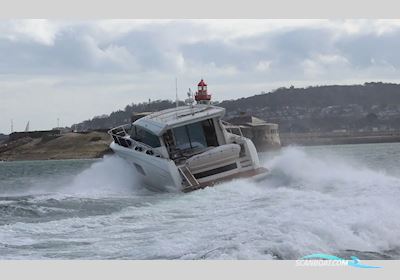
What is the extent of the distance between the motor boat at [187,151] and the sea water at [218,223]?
60 centimetres

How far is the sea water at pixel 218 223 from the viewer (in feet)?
29.1

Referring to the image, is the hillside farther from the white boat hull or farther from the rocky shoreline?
the white boat hull

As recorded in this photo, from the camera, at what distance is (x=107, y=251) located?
368 inches

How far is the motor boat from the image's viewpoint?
18.1 metres

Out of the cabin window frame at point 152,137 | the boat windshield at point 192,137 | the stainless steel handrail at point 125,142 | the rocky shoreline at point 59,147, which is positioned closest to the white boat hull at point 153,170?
the stainless steel handrail at point 125,142

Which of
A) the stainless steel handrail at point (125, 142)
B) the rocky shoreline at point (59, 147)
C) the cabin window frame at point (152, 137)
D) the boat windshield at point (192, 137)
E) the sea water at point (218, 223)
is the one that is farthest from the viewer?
the rocky shoreline at point (59, 147)

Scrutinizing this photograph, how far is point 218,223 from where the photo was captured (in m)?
11.0

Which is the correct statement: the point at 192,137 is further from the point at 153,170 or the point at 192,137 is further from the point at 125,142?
the point at 125,142

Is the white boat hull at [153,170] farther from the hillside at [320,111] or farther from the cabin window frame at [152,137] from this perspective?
the hillside at [320,111]

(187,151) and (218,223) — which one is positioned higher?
(187,151)

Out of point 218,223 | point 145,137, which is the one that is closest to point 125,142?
point 145,137

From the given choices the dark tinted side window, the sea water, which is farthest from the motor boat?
the sea water

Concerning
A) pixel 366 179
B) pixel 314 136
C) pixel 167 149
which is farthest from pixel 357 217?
pixel 314 136

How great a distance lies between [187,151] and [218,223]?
357 inches
